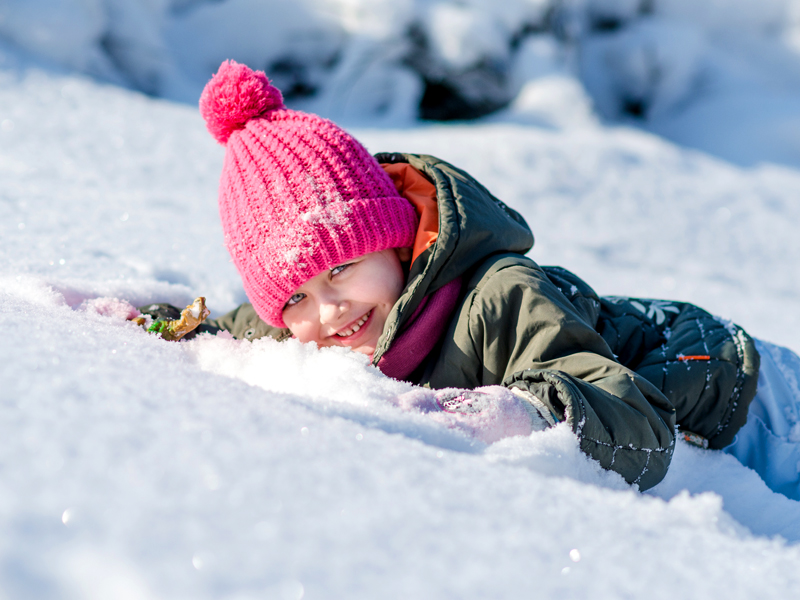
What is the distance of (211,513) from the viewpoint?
0.38m

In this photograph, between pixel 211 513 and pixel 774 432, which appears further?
pixel 774 432

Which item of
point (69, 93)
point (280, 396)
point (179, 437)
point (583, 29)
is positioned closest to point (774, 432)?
point (280, 396)

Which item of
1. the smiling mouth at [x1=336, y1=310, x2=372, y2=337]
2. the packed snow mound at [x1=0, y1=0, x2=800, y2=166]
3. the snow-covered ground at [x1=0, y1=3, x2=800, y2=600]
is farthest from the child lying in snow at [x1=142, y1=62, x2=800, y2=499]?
the packed snow mound at [x1=0, y1=0, x2=800, y2=166]

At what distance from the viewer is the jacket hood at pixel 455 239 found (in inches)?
39.2

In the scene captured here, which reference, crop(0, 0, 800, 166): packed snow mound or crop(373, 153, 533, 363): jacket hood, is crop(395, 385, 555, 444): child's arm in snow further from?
crop(0, 0, 800, 166): packed snow mound

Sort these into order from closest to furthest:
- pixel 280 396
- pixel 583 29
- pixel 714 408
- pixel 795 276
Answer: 1. pixel 280 396
2. pixel 714 408
3. pixel 795 276
4. pixel 583 29

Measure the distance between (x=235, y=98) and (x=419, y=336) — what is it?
59 cm

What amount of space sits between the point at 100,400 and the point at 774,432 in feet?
3.78

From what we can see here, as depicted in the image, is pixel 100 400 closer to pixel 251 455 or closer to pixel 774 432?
pixel 251 455

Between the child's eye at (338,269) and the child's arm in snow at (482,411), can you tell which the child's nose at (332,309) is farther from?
the child's arm in snow at (482,411)

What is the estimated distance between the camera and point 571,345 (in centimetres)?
88

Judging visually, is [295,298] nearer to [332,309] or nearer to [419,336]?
[332,309]

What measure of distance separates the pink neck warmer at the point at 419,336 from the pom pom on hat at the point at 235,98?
20.3 inches

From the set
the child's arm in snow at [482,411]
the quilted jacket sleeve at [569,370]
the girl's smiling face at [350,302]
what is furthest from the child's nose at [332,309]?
the child's arm in snow at [482,411]
